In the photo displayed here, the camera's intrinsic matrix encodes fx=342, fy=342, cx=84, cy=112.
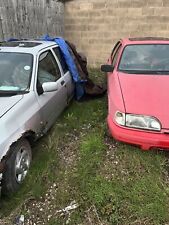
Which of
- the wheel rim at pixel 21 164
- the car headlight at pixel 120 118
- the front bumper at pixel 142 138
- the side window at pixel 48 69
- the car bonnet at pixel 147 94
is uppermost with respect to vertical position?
the side window at pixel 48 69

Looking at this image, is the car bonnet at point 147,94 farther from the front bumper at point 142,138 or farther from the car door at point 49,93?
the car door at point 49,93

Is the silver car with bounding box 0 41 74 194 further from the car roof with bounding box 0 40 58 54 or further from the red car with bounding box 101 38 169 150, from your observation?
the red car with bounding box 101 38 169 150

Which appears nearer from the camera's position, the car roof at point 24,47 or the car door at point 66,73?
the car roof at point 24,47

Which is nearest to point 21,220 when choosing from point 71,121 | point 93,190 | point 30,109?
point 93,190

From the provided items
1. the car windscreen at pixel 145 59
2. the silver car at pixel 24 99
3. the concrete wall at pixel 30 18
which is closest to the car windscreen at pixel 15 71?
the silver car at pixel 24 99

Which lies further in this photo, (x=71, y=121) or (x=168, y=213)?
(x=71, y=121)

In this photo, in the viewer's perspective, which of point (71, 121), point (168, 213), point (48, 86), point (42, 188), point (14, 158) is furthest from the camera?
point (71, 121)

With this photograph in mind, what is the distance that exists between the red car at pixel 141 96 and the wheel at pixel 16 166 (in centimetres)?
116

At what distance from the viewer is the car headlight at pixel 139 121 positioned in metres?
4.23

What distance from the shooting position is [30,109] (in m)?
4.45

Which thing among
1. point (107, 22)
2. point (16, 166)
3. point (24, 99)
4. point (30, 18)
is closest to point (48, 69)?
point (24, 99)

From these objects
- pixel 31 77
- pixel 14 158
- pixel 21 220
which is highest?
pixel 31 77

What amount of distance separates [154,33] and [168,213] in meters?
8.15

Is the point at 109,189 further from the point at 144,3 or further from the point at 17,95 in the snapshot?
the point at 144,3
